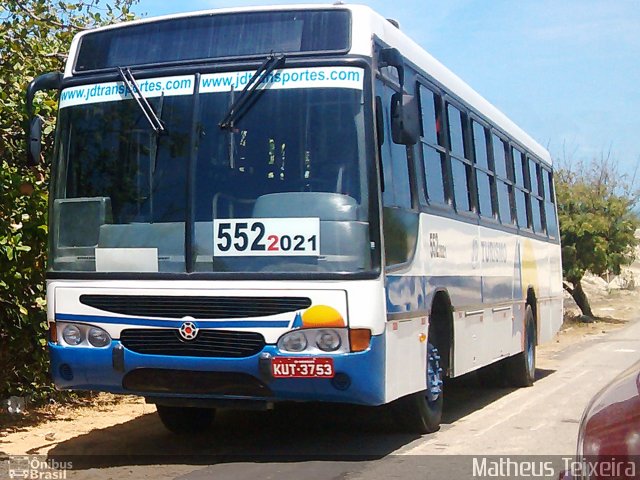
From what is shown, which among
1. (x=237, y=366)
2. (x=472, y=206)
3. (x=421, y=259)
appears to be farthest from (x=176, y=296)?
(x=472, y=206)

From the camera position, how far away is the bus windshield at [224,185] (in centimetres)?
704

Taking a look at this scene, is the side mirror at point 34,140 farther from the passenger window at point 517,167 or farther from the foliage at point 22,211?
the passenger window at point 517,167

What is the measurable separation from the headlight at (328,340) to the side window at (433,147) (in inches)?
84.2

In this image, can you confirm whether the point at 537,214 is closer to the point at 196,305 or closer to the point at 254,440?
the point at 254,440

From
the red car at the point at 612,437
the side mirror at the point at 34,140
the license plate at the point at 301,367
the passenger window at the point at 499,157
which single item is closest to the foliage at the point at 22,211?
the side mirror at the point at 34,140

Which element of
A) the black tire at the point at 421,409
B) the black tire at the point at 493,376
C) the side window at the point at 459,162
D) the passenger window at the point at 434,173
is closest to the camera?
the black tire at the point at 421,409

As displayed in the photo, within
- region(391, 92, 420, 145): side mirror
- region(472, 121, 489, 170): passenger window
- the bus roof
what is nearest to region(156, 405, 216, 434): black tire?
the bus roof

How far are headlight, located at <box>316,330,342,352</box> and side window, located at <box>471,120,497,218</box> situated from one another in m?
4.01

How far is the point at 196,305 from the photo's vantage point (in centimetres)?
712

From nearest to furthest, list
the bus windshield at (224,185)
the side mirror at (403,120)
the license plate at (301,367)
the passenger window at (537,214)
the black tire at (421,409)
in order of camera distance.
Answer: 1. the license plate at (301,367)
2. the bus windshield at (224,185)
3. the side mirror at (403,120)
4. the black tire at (421,409)
5. the passenger window at (537,214)

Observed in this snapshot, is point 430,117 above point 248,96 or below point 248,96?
above

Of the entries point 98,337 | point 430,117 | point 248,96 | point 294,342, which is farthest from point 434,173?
point 98,337

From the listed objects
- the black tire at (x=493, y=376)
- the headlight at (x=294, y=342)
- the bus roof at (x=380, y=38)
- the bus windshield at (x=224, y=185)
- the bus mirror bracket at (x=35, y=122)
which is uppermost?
the bus roof at (x=380, y=38)

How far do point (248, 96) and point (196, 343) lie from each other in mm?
1836
